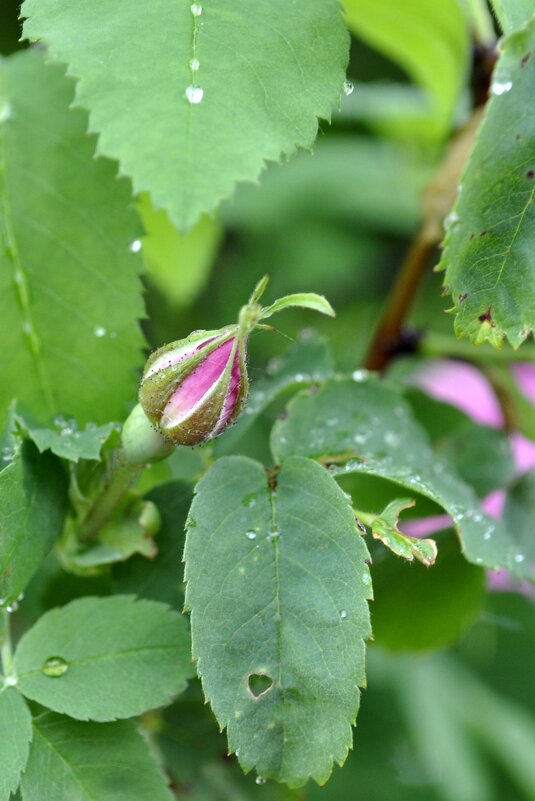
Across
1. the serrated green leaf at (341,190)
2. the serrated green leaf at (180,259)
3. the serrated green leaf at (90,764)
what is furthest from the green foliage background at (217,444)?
the serrated green leaf at (341,190)

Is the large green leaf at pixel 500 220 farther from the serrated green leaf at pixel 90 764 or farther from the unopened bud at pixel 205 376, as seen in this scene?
the serrated green leaf at pixel 90 764

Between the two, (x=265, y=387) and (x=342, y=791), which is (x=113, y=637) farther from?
(x=342, y=791)

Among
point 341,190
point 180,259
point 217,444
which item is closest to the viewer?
point 217,444

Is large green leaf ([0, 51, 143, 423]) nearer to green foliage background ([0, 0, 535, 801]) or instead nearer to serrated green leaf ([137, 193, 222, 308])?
green foliage background ([0, 0, 535, 801])

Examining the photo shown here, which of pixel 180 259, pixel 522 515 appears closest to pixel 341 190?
pixel 180 259

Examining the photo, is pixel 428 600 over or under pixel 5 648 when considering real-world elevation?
under

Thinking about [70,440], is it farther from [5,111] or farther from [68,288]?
[5,111]
